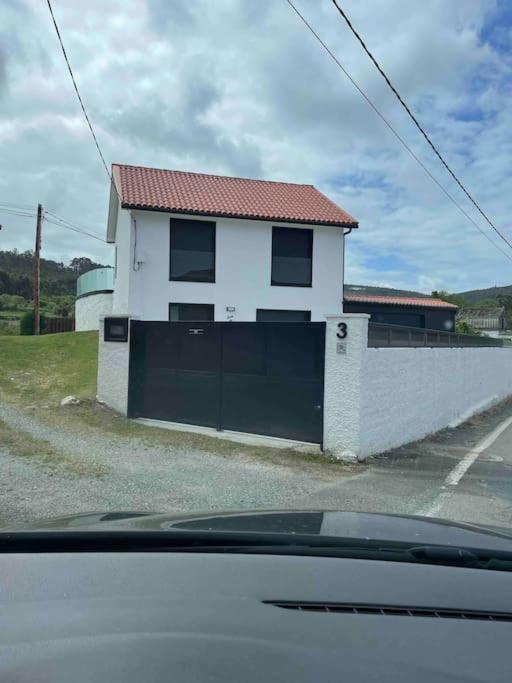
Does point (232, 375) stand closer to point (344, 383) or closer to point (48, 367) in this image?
point (344, 383)

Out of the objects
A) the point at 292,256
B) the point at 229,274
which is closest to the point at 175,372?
the point at 229,274

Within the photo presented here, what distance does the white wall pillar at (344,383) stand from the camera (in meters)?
8.13

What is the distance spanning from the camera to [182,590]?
6.49ft

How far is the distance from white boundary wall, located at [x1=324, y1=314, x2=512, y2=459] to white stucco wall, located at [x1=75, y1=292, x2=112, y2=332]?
1627 cm

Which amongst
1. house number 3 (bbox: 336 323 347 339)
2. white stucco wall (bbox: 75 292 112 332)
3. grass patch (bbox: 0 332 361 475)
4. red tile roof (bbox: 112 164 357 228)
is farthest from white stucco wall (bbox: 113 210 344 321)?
house number 3 (bbox: 336 323 347 339)

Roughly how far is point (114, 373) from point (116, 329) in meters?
0.90

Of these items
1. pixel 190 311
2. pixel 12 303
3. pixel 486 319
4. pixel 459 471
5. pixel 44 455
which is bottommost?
pixel 459 471

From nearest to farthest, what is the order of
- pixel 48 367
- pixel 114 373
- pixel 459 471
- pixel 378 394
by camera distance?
pixel 459 471, pixel 378 394, pixel 114 373, pixel 48 367

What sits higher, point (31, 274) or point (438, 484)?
point (31, 274)

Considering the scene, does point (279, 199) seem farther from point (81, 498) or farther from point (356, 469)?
point (81, 498)

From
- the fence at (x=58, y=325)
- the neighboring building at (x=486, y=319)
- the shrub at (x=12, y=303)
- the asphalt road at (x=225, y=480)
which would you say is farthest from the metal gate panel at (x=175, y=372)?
the neighboring building at (x=486, y=319)

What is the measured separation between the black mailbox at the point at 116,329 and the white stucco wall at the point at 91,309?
13.3 metres

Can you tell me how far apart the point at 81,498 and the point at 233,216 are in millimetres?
14292

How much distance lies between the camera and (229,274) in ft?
62.3
